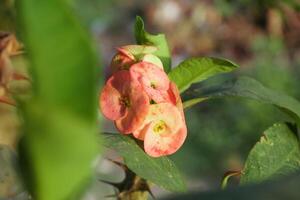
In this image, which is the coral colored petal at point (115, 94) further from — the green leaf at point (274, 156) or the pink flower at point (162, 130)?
the green leaf at point (274, 156)

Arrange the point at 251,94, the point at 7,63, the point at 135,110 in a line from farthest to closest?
1. the point at 251,94
2. the point at 135,110
3. the point at 7,63

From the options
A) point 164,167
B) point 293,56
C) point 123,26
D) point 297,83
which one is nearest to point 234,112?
point 297,83

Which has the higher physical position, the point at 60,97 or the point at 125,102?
the point at 60,97

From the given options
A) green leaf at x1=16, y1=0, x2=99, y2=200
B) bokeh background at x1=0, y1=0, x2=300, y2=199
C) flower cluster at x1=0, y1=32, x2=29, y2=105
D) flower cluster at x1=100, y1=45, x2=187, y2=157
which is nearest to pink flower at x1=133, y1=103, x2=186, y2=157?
flower cluster at x1=100, y1=45, x2=187, y2=157

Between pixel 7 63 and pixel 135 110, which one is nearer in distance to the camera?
pixel 7 63

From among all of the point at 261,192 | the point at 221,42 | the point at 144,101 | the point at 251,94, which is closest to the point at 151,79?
the point at 144,101

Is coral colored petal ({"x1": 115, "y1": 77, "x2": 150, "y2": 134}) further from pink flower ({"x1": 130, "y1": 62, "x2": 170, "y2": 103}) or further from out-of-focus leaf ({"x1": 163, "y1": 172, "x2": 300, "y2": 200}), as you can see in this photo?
out-of-focus leaf ({"x1": 163, "y1": 172, "x2": 300, "y2": 200})

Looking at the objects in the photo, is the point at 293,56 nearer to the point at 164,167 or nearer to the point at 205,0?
the point at 205,0

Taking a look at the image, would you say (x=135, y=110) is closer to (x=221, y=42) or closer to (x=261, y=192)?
(x=261, y=192)
